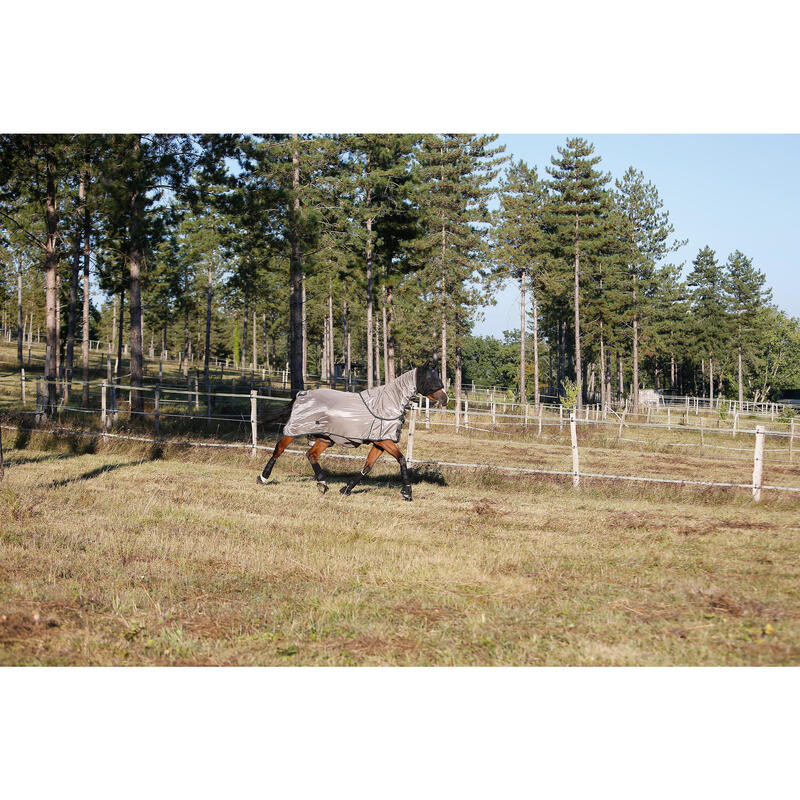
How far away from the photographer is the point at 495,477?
12.7 metres

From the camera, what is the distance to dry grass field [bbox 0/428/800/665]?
497 cm

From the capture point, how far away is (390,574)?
6711 mm

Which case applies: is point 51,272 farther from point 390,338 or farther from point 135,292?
point 390,338

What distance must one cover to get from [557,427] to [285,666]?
27.2 metres

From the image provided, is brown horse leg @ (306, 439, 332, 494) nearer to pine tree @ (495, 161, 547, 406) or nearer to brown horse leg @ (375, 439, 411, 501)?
brown horse leg @ (375, 439, 411, 501)

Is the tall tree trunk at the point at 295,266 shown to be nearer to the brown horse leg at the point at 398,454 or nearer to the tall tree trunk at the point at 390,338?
the brown horse leg at the point at 398,454

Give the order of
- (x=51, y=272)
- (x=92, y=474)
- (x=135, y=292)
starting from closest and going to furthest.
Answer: (x=92, y=474)
(x=135, y=292)
(x=51, y=272)

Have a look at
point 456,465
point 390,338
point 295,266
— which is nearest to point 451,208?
point 390,338

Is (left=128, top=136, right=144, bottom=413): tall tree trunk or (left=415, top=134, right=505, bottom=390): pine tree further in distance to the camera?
(left=415, top=134, right=505, bottom=390): pine tree

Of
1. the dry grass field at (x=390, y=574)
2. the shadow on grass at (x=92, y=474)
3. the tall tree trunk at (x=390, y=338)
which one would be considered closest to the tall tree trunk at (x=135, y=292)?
the shadow on grass at (x=92, y=474)

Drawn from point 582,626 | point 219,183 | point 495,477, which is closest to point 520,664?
point 582,626

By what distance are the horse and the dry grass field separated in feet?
2.97

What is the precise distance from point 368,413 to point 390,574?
4.17 meters

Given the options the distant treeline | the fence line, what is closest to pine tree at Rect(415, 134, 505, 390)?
the distant treeline
